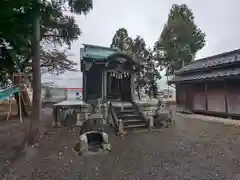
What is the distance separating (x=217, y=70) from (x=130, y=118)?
25.7 feet

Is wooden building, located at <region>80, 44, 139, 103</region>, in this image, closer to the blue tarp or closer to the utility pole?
the utility pole

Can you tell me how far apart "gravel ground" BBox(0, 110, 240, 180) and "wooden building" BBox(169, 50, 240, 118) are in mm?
5170

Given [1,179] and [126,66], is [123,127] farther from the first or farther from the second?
[1,179]

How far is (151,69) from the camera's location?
18188 millimetres

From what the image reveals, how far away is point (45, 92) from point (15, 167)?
21.1 metres

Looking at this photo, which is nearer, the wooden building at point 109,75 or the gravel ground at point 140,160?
the gravel ground at point 140,160

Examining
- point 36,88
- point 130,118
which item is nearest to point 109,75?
point 130,118

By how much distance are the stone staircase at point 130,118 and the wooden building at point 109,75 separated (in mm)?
1071

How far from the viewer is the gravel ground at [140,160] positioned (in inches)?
136

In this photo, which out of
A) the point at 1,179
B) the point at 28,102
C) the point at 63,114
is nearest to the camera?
the point at 1,179

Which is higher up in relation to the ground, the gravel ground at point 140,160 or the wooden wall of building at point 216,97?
the wooden wall of building at point 216,97

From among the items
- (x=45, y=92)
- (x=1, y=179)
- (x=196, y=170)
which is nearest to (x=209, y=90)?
(x=196, y=170)

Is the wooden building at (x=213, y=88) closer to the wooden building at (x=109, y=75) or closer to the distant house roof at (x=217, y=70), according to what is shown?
Answer: the distant house roof at (x=217, y=70)

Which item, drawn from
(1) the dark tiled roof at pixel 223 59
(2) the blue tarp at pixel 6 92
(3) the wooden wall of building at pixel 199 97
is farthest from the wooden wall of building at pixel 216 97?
(2) the blue tarp at pixel 6 92
